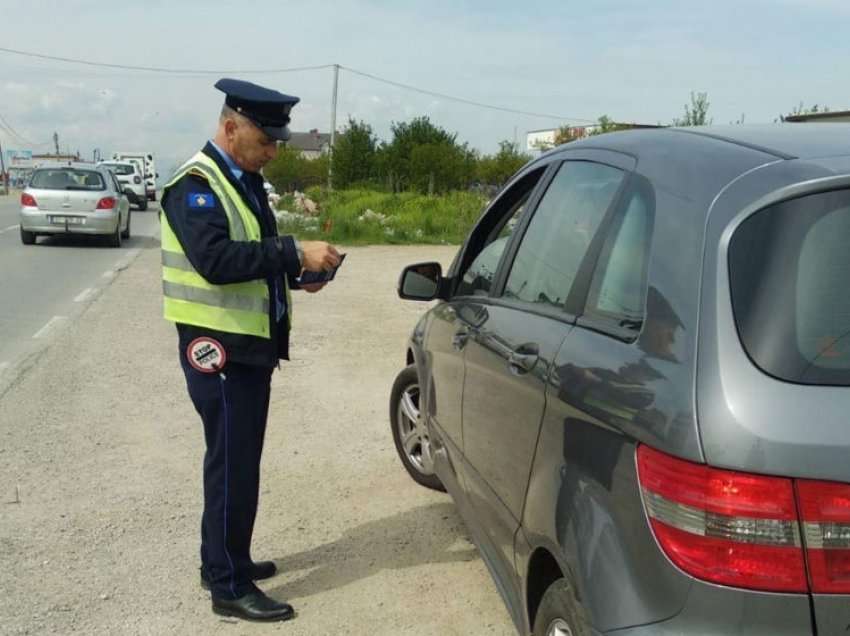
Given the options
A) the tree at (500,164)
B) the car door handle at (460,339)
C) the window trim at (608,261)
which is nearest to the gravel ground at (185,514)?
the car door handle at (460,339)

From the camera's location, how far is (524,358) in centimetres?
272

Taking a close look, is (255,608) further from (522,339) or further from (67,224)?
(67,224)

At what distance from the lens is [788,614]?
1.79 metres

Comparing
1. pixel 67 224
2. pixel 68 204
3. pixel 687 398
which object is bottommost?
pixel 67 224

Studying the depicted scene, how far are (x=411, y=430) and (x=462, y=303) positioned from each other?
1471mm

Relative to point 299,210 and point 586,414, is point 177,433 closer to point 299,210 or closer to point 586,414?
point 586,414

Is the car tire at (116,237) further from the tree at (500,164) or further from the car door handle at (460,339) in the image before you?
the tree at (500,164)

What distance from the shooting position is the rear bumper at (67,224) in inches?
718

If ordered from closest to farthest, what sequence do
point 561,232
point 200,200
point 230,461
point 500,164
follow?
point 561,232
point 200,200
point 230,461
point 500,164

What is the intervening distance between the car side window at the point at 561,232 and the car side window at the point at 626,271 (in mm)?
147

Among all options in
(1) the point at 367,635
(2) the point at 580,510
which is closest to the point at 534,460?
(2) the point at 580,510

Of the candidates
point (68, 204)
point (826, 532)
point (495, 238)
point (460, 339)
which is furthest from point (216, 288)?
point (68, 204)

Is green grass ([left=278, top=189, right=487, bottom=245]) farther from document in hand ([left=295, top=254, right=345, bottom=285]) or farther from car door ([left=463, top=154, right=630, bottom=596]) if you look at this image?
car door ([left=463, top=154, right=630, bottom=596])

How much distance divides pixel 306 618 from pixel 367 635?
0.29 meters
